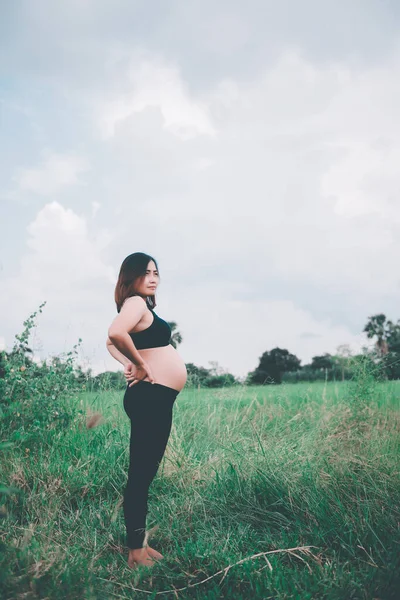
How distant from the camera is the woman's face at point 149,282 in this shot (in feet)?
9.95

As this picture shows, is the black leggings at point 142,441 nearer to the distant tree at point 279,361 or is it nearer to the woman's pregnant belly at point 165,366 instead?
the woman's pregnant belly at point 165,366

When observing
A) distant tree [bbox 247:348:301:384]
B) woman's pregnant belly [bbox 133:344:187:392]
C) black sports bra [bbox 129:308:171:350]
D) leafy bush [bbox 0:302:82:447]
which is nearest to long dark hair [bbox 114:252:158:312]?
black sports bra [bbox 129:308:171:350]

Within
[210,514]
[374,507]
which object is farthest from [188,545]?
[374,507]

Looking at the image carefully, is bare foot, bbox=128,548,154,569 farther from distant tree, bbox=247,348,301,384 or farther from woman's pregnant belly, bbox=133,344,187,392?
distant tree, bbox=247,348,301,384

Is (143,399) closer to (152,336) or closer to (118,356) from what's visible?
(152,336)

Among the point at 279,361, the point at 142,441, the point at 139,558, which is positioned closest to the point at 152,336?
the point at 142,441

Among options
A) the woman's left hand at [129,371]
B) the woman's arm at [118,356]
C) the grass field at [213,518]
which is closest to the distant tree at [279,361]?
the grass field at [213,518]

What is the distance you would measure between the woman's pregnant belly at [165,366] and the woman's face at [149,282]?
394mm

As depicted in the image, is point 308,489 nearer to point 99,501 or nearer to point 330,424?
point 99,501

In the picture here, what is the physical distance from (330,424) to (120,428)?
2.85 metres

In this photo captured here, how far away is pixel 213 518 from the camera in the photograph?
338 cm

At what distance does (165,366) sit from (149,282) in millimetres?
591

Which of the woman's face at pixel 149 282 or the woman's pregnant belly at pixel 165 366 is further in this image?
the woman's face at pixel 149 282

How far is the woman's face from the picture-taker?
3.03 meters
